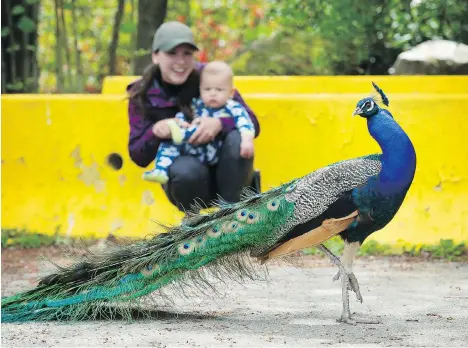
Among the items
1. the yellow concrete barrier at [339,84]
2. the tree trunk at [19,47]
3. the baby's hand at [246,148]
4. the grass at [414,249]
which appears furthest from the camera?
the tree trunk at [19,47]

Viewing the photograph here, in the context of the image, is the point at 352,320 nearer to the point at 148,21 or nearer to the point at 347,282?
the point at 347,282

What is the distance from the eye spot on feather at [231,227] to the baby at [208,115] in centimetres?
153

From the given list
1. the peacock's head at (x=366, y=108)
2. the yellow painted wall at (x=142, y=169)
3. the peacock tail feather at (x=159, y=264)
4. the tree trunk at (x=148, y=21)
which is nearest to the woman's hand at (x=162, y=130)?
the yellow painted wall at (x=142, y=169)

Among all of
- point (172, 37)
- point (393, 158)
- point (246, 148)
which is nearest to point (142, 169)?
point (172, 37)

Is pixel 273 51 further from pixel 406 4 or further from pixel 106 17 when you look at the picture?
pixel 106 17

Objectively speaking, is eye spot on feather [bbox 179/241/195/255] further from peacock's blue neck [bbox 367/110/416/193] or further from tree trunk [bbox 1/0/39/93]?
tree trunk [bbox 1/0/39/93]

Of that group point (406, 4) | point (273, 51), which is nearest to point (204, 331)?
point (406, 4)

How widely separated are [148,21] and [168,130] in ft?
17.1

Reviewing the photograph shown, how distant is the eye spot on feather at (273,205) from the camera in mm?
5559

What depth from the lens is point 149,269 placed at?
5.74 m

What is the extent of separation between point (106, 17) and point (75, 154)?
9449 mm

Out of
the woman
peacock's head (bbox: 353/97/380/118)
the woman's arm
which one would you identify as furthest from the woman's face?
peacock's head (bbox: 353/97/380/118)

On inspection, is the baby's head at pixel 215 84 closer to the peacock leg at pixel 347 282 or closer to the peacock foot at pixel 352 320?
the peacock leg at pixel 347 282

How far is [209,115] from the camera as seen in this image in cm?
729
